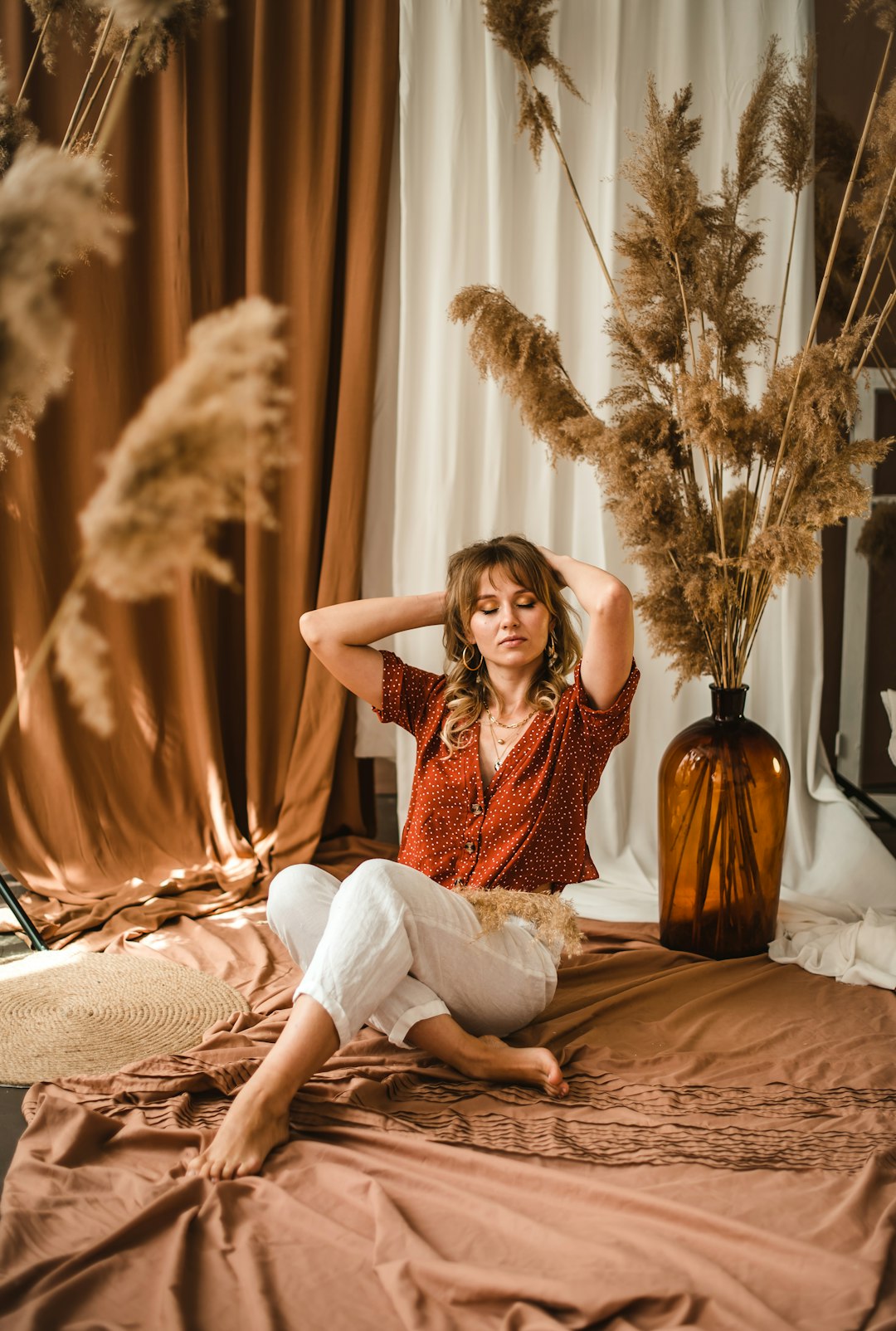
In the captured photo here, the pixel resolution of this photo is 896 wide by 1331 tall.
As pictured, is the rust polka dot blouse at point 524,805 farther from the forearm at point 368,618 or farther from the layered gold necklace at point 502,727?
the forearm at point 368,618

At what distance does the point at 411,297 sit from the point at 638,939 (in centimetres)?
166

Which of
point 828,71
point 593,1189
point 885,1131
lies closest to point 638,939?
point 885,1131

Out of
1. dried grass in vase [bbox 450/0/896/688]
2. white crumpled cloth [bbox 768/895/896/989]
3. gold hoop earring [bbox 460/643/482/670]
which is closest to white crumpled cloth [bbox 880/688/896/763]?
white crumpled cloth [bbox 768/895/896/989]

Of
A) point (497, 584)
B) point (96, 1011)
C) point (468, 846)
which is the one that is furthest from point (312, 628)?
point (96, 1011)

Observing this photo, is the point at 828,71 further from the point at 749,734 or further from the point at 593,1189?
the point at 593,1189

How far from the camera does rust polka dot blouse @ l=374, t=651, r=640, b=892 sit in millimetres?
1813

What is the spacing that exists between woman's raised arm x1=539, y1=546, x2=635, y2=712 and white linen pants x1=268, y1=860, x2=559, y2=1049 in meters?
0.40

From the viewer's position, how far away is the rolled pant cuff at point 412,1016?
161 cm

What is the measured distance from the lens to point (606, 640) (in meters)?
1.79

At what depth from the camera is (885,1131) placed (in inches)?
60.5

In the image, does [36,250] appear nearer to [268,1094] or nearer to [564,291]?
[268,1094]

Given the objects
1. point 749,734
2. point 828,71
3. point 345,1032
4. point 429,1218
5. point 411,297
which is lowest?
point 429,1218

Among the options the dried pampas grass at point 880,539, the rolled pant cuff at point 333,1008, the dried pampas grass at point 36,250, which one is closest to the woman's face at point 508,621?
the rolled pant cuff at point 333,1008

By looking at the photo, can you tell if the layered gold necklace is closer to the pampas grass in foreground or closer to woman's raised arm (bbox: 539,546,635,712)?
woman's raised arm (bbox: 539,546,635,712)
